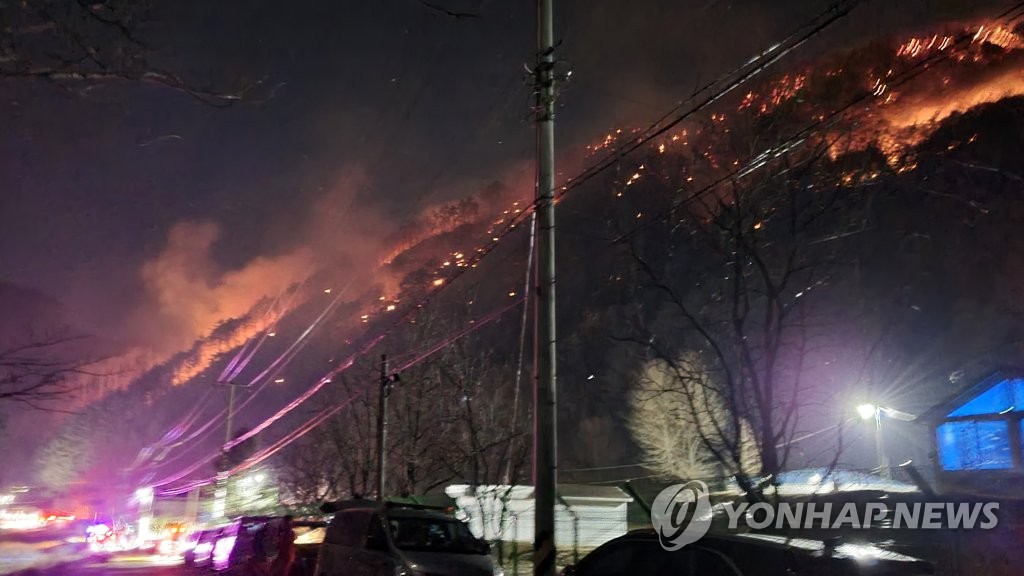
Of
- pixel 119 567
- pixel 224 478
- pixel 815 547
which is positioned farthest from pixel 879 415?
pixel 224 478

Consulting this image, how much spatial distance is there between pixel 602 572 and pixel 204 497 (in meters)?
50.3

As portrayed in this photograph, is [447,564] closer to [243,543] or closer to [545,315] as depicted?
[545,315]

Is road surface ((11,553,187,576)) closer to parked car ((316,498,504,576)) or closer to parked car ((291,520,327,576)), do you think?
parked car ((291,520,327,576))

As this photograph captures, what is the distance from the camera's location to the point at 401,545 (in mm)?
10250

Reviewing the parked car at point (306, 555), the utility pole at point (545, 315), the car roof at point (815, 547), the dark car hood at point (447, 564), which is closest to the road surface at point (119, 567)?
the parked car at point (306, 555)

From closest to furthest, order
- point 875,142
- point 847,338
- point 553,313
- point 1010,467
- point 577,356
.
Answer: point 553,313 < point 875,142 < point 1010,467 < point 847,338 < point 577,356

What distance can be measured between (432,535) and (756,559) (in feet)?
21.3

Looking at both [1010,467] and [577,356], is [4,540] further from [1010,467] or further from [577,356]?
[577,356]

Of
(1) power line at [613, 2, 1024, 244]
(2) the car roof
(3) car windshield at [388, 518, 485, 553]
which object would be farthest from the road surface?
(2) the car roof

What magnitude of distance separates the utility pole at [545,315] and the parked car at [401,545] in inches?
50.7

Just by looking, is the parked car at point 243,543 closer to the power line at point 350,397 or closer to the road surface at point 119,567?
the road surface at point 119,567

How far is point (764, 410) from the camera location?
10.8 meters

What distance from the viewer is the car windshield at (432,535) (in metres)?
10.4

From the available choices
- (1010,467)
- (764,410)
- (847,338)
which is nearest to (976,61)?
(764,410)
